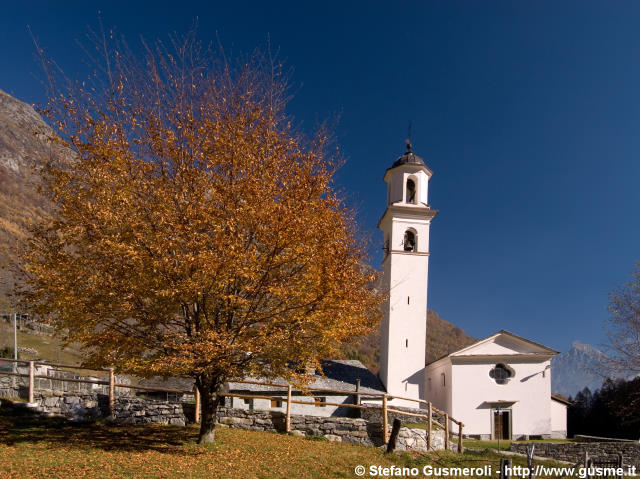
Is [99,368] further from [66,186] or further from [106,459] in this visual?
[66,186]

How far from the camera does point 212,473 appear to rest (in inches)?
407

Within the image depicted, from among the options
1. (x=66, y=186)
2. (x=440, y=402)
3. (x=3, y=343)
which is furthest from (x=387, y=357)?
(x=3, y=343)

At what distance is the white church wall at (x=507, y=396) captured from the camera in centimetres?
2908

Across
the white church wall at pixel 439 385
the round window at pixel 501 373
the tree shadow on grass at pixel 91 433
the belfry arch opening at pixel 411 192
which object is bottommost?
the white church wall at pixel 439 385

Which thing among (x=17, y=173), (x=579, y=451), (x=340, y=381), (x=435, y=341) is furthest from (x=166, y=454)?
(x=17, y=173)

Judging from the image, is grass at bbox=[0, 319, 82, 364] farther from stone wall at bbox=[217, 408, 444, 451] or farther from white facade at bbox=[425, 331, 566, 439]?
stone wall at bbox=[217, 408, 444, 451]

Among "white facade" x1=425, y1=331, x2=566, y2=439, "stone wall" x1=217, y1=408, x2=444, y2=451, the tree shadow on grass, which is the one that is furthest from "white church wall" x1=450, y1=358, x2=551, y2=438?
the tree shadow on grass

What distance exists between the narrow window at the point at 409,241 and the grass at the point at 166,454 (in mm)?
18565

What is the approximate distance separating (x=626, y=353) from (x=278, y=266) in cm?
1569

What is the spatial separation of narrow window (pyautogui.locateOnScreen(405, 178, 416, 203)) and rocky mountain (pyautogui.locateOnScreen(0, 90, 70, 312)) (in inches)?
845

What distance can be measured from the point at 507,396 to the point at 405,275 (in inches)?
364

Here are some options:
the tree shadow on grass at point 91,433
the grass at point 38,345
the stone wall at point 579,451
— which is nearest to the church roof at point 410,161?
the stone wall at point 579,451

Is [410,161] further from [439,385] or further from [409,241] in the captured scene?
[439,385]

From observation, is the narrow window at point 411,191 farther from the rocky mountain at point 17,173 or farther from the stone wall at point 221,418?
the rocky mountain at point 17,173
